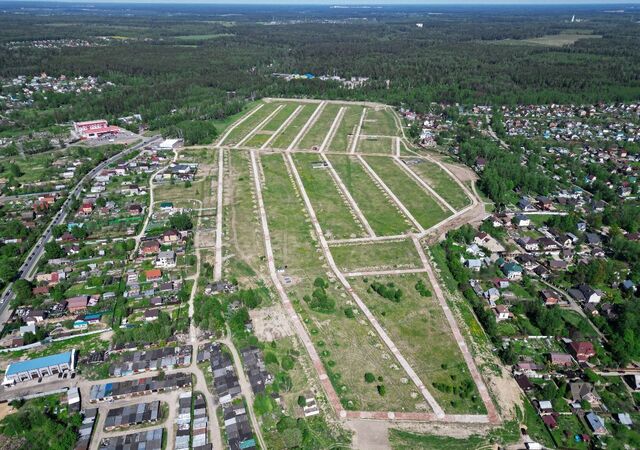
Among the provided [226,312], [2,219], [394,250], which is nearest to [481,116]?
[394,250]

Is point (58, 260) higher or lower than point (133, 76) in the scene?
lower

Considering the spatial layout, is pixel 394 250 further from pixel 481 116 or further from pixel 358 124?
pixel 481 116

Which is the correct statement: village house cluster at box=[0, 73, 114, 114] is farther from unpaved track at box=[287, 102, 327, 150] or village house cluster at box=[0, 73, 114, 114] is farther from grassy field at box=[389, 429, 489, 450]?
grassy field at box=[389, 429, 489, 450]

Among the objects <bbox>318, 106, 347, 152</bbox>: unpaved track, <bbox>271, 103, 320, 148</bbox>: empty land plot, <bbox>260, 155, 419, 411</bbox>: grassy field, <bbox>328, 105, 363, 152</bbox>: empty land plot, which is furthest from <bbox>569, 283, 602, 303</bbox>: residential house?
<bbox>271, 103, 320, 148</bbox>: empty land plot

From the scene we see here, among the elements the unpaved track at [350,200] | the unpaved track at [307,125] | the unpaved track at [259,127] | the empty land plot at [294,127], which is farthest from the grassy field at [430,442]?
the unpaved track at [259,127]

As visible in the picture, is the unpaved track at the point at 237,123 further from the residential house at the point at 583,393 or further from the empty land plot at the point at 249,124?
the residential house at the point at 583,393
